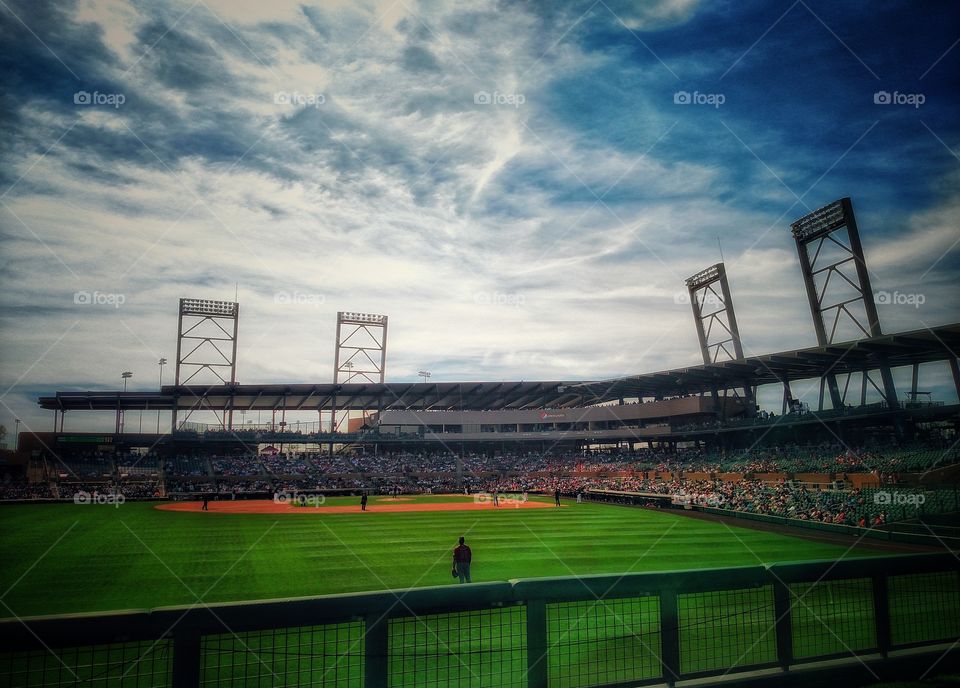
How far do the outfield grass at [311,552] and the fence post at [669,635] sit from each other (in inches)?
385

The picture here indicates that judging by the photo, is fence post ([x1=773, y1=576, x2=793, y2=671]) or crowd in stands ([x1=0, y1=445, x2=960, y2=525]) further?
crowd in stands ([x1=0, y1=445, x2=960, y2=525])

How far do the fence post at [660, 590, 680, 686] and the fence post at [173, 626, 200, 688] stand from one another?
11.1ft

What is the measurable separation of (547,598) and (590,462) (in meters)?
60.9

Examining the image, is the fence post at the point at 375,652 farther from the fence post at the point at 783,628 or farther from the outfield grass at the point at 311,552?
the outfield grass at the point at 311,552

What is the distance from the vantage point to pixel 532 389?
3017 inches

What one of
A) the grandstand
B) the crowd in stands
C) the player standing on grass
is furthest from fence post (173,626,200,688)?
the crowd in stands

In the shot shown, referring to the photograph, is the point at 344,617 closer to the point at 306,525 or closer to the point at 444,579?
the point at 444,579

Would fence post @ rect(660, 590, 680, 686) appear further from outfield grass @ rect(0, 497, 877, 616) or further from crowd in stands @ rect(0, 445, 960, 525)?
crowd in stands @ rect(0, 445, 960, 525)

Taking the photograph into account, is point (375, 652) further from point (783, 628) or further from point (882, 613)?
point (882, 613)

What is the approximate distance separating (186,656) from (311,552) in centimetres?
1666

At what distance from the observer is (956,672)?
594 centimetres

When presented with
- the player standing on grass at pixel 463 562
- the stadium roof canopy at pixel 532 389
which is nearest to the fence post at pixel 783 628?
the player standing on grass at pixel 463 562

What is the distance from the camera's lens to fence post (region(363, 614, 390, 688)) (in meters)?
4.16

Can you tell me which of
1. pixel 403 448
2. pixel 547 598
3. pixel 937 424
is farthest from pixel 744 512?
pixel 403 448
